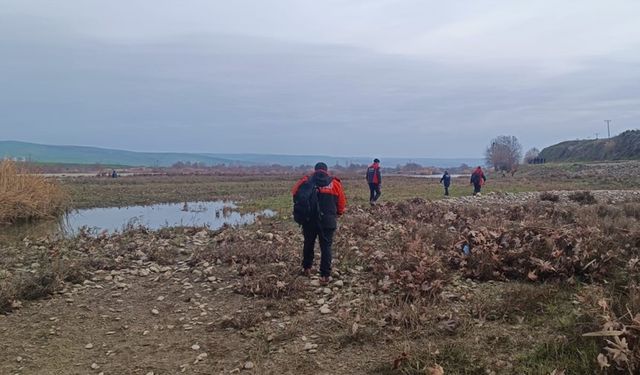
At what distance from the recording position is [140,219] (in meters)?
22.2

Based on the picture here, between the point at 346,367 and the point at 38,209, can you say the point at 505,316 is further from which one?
the point at 38,209

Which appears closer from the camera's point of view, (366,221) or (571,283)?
(571,283)

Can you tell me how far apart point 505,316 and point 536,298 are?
2.13 feet

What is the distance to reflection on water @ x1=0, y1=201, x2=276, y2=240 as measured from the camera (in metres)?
18.4

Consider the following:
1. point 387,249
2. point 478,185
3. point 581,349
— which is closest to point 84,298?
point 387,249

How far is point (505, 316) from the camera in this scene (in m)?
6.05

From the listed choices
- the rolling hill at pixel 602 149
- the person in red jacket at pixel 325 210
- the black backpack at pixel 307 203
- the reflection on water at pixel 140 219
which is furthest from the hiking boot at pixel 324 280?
the rolling hill at pixel 602 149

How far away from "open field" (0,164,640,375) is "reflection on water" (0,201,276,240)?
7875 millimetres

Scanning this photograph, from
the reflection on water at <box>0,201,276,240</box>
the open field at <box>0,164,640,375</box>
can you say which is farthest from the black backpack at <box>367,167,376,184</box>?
the open field at <box>0,164,640,375</box>

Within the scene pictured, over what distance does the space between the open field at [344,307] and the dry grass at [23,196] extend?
432 inches

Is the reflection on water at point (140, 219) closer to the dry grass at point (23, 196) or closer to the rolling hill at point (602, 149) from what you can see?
the dry grass at point (23, 196)

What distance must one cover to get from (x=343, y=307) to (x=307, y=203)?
188cm

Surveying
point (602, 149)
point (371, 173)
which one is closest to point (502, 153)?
point (602, 149)

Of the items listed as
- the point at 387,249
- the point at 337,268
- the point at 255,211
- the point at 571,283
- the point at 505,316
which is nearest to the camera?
the point at 505,316
